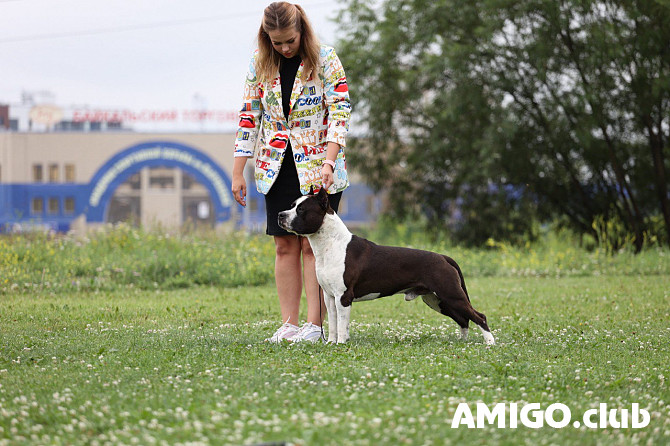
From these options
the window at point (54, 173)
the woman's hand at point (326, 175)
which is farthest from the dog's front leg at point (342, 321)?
the window at point (54, 173)

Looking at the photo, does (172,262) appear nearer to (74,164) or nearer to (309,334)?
(309,334)

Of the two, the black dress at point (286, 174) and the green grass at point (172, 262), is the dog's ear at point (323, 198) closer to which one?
the black dress at point (286, 174)

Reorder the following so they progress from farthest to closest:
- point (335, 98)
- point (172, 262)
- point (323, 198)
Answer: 1. point (172, 262)
2. point (335, 98)
3. point (323, 198)

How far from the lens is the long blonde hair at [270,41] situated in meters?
4.89

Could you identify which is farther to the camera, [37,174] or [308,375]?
[37,174]

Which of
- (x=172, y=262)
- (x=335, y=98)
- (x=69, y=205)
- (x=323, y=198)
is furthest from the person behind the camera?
(x=69, y=205)

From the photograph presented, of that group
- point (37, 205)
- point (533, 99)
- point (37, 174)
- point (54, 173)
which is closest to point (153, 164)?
point (37, 205)

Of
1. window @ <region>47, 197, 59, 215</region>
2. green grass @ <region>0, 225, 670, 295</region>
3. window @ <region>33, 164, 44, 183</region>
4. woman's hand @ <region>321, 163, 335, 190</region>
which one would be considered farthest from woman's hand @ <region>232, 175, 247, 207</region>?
window @ <region>33, 164, 44, 183</region>

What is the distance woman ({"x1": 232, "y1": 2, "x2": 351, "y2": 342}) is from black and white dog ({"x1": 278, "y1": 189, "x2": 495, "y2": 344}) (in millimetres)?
259

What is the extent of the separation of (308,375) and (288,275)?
158 centimetres

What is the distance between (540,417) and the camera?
3.22 metres

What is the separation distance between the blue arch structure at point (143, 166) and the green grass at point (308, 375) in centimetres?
2221

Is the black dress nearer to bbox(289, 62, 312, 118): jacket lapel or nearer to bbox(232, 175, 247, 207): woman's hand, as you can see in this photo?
bbox(289, 62, 312, 118): jacket lapel

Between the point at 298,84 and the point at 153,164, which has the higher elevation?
the point at 153,164
